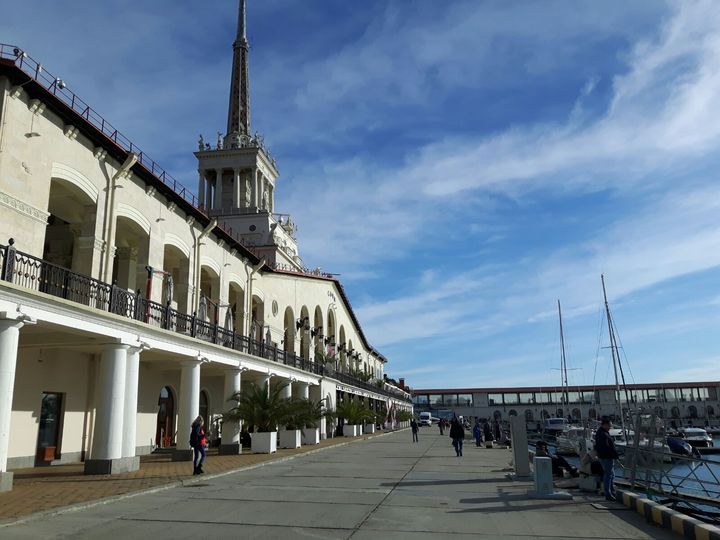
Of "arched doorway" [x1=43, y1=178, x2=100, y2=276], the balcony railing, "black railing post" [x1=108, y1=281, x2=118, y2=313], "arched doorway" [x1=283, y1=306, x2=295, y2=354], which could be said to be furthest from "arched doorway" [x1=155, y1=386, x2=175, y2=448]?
"arched doorway" [x1=283, y1=306, x2=295, y2=354]

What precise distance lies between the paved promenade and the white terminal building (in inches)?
145

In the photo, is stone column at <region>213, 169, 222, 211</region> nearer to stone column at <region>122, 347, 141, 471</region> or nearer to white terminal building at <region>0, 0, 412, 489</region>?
Answer: white terminal building at <region>0, 0, 412, 489</region>

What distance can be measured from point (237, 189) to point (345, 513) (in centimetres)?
6393

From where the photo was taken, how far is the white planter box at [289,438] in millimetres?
27297

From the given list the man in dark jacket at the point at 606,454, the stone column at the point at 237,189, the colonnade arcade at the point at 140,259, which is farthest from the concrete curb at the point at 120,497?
the stone column at the point at 237,189

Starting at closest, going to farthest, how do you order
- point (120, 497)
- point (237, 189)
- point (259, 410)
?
1. point (120, 497)
2. point (259, 410)
3. point (237, 189)

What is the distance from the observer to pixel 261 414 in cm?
2356

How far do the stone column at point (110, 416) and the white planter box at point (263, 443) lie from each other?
8.26 m

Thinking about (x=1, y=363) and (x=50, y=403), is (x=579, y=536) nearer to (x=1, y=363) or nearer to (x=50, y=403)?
(x=1, y=363)

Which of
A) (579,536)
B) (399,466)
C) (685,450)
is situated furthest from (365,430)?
(579,536)

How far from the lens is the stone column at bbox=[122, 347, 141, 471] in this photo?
16.3 m

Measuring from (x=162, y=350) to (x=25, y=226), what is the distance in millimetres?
5476

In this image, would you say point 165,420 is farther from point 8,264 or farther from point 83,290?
point 8,264

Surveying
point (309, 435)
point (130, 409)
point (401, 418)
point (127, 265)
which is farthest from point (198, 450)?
point (401, 418)
